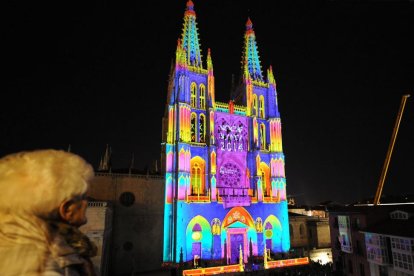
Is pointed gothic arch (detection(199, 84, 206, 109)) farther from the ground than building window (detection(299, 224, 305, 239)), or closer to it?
farther from the ground

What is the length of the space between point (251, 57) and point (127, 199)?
28623 mm

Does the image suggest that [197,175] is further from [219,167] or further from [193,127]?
[193,127]

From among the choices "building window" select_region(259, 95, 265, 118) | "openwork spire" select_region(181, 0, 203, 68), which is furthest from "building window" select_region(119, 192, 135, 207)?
"building window" select_region(259, 95, 265, 118)

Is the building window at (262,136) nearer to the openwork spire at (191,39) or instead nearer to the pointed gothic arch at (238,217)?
the pointed gothic arch at (238,217)

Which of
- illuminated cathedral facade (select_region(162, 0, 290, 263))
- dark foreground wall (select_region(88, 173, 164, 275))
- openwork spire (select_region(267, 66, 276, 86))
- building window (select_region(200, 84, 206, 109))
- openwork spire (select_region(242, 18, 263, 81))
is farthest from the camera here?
openwork spire (select_region(267, 66, 276, 86))

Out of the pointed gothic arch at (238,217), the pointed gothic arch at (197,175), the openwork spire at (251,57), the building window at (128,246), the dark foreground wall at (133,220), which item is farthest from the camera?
the openwork spire at (251,57)

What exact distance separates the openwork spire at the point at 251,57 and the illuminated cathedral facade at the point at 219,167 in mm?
226

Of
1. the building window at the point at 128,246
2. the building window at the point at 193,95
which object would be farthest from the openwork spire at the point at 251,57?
the building window at the point at 128,246

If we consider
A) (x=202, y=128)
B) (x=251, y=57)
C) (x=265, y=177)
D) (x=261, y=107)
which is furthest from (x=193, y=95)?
(x=265, y=177)

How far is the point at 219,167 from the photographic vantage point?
117ft

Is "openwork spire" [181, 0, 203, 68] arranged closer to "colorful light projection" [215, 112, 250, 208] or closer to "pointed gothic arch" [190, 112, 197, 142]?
"pointed gothic arch" [190, 112, 197, 142]

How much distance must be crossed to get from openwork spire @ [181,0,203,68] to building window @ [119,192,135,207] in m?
19.2

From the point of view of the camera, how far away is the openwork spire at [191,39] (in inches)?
1478

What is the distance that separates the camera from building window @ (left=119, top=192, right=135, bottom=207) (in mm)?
30348
